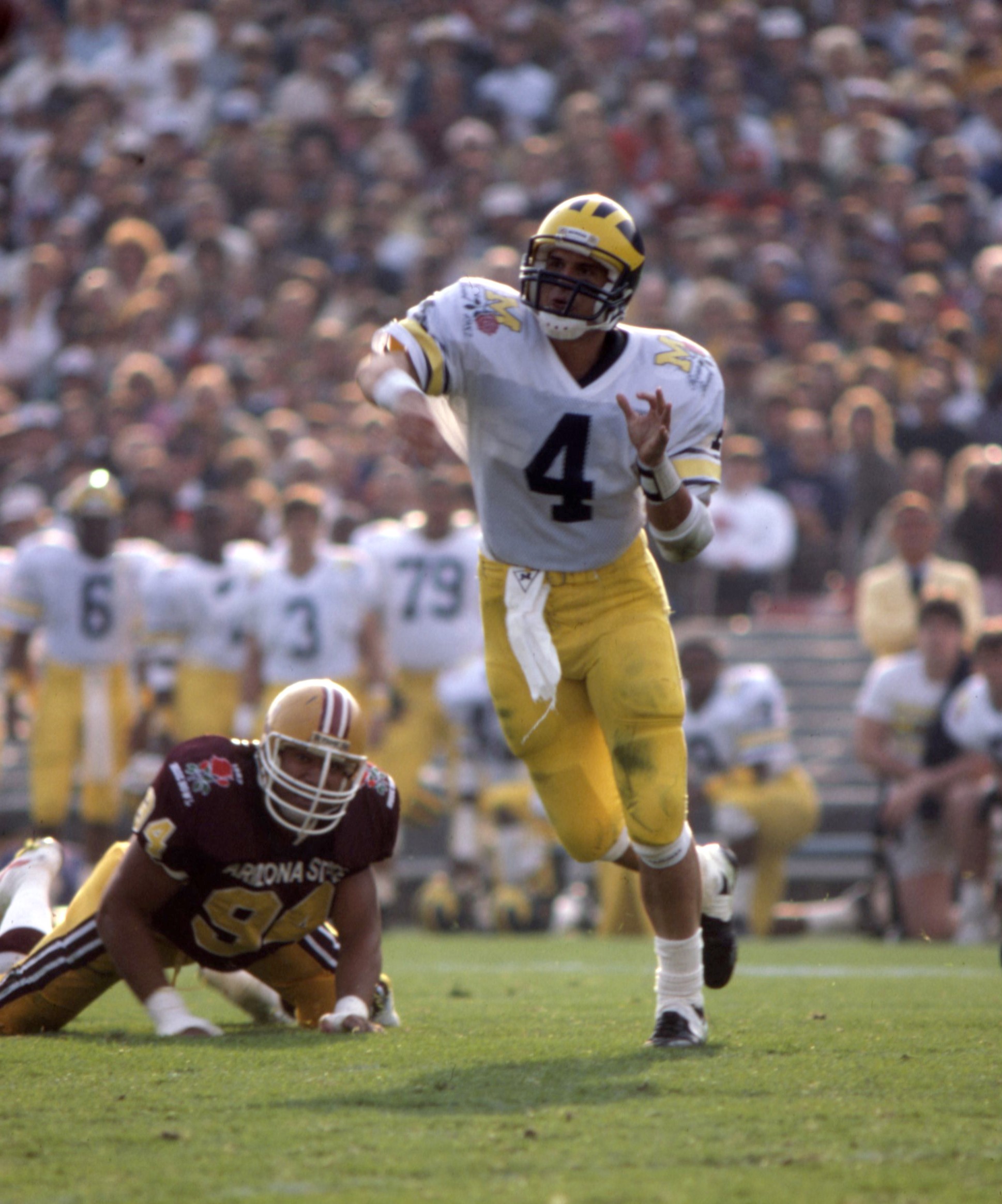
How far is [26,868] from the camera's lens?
4.79 meters

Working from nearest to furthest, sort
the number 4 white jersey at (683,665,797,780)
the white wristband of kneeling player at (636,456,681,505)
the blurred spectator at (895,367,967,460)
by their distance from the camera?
the white wristband of kneeling player at (636,456,681,505) < the number 4 white jersey at (683,665,797,780) < the blurred spectator at (895,367,967,460)

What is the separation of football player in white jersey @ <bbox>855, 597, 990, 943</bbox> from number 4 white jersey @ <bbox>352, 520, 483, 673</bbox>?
194 cm

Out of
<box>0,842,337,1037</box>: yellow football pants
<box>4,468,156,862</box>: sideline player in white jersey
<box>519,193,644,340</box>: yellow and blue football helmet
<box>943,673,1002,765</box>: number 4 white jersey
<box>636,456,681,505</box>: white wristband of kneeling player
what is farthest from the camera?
<box>4,468,156,862</box>: sideline player in white jersey

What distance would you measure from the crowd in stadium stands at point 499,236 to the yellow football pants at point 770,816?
92 cm

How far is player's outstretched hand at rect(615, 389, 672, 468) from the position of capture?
3707 mm

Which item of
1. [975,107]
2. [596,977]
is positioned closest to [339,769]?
[596,977]

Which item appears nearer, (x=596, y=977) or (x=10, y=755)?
(x=596, y=977)

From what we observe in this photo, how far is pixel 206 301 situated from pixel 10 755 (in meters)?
3.13

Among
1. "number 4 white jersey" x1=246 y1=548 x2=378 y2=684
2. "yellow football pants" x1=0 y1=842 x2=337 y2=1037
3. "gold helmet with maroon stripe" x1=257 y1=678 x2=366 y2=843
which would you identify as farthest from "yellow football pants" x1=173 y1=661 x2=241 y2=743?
"gold helmet with maroon stripe" x1=257 y1=678 x2=366 y2=843

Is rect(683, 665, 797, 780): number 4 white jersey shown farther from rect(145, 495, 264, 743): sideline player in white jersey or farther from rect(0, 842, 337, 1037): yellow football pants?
rect(0, 842, 337, 1037): yellow football pants

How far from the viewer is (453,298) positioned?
13.7 ft

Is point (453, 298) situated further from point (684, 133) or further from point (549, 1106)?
point (684, 133)

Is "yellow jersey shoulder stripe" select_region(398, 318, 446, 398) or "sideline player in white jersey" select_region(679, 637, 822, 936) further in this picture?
"sideline player in white jersey" select_region(679, 637, 822, 936)

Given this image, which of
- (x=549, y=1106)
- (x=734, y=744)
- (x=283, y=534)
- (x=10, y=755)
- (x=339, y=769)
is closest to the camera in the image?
(x=549, y=1106)
